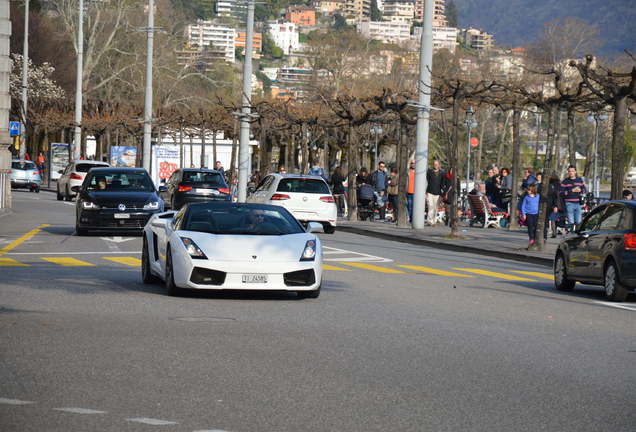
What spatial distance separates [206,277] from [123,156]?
60.1 metres

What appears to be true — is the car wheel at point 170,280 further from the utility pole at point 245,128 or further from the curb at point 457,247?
the utility pole at point 245,128

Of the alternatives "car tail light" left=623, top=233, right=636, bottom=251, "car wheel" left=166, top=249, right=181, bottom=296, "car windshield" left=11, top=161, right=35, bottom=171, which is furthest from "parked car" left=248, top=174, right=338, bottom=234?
"car windshield" left=11, top=161, right=35, bottom=171

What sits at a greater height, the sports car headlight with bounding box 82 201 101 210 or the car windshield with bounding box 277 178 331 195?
the car windshield with bounding box 277 178 331 195

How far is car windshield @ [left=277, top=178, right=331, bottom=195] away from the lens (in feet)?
→ 116

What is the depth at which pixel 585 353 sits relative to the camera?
38.5ft

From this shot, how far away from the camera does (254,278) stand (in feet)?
51.5

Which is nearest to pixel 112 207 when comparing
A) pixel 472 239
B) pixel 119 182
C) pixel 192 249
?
pixel 119 182

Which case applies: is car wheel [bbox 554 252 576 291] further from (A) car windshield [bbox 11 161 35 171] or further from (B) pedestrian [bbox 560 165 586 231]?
(A) car windshield [bbox 11 161 35 171]

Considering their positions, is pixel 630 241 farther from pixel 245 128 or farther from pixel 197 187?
pixel 245 128

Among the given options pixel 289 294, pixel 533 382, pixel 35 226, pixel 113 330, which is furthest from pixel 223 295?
pixel 35 226

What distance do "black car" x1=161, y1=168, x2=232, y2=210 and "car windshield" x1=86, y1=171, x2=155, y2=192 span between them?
30.6 feet

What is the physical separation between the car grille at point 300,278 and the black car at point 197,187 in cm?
2512

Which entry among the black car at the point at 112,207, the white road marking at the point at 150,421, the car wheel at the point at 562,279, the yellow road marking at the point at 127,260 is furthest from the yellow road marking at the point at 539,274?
the white road marking at the point at 150,421

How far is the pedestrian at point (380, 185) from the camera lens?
45.2 meters
